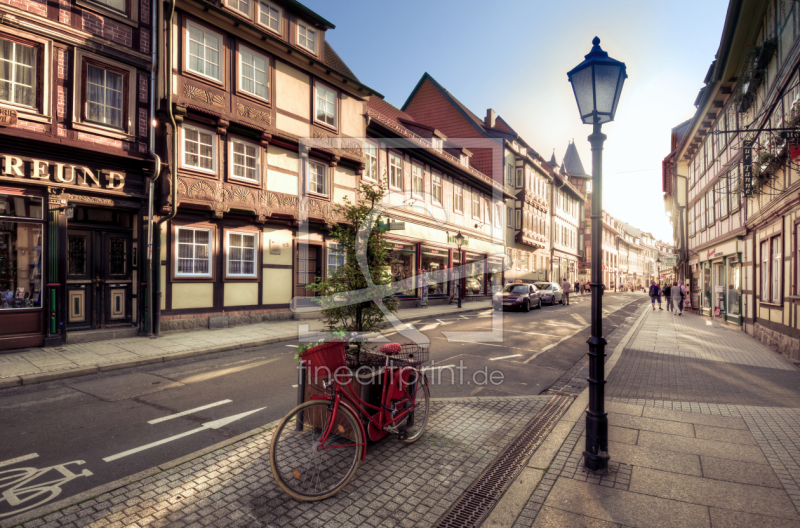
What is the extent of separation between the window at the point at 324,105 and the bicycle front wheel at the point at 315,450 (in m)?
14.6

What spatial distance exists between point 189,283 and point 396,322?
264 inches

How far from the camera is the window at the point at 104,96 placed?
10.8 metres

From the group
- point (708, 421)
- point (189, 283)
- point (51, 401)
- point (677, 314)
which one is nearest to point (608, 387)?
point (708, 421)

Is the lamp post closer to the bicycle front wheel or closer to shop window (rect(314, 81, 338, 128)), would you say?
the bicycle front wheel

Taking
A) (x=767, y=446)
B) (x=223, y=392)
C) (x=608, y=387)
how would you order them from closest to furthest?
(x=767, y=446)
(x=223, y=392)
(x=608, y=387)

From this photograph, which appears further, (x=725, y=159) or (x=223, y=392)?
(x=725, y=159)

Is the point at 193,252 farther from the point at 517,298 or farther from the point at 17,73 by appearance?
the point at 517,298

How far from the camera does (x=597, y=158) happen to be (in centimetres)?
446

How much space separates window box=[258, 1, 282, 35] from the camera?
14.6 metres

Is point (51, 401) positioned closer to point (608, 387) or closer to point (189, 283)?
point (189, 283)

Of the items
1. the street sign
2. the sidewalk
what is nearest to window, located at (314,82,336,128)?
the sidewalk

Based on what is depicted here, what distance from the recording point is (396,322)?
15.5 meters

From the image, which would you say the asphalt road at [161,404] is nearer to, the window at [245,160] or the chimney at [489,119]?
the window at [245,160]

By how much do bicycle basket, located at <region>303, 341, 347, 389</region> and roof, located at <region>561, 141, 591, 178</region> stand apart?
Answer: 2418 inches
